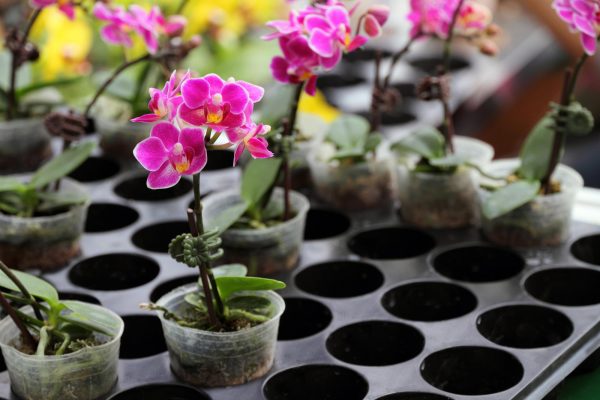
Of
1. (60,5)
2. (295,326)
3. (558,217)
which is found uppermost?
(60,5)

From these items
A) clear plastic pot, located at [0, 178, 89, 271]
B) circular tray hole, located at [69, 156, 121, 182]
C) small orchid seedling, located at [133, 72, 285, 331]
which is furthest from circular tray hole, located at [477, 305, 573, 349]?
circular tray hole, located at [69, 156, 121, 182]

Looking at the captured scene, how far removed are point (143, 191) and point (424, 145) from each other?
45cm

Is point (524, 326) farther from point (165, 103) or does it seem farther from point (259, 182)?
point (165, 103)

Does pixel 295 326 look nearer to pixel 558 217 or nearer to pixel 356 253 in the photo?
pixel 356 253

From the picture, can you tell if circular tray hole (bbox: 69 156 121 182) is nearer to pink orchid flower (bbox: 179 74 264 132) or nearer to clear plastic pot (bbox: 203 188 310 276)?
clear plastic pot (bbox: 203 188 310 276)

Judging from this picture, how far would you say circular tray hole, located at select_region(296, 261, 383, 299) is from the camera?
1.21 m

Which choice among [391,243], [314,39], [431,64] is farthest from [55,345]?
[431,64]

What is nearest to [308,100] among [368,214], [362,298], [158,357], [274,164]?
[368,214]

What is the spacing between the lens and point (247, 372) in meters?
0.96

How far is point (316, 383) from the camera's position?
39.1 inches

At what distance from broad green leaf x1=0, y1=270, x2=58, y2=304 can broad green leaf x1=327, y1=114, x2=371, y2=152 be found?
1.69 ft

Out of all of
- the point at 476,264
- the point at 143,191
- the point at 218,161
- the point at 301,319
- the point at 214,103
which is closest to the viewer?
the point at 214,103

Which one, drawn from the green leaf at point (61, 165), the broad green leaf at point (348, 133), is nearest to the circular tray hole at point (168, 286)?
the green leaf at point (61, 165)

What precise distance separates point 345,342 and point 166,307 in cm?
21
